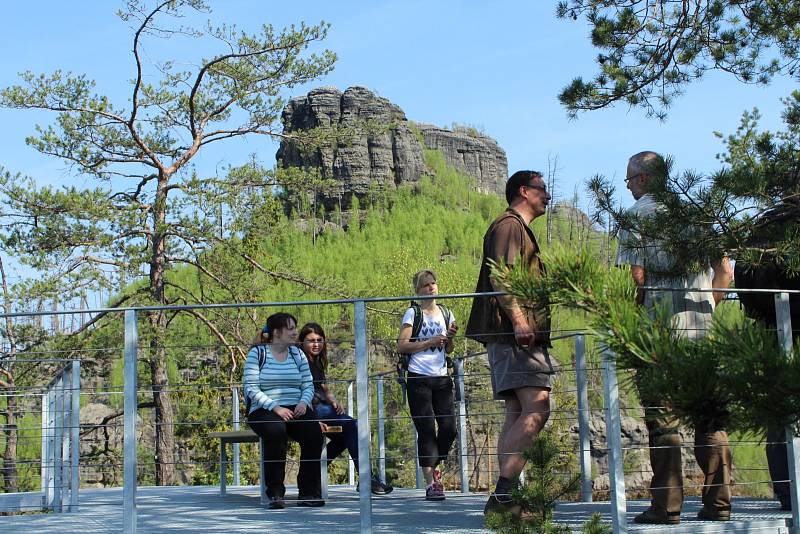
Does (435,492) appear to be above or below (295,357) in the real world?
below

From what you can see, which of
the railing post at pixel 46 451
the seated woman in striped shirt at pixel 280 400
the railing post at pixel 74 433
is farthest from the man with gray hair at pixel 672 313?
the railing post at pixel 46 451

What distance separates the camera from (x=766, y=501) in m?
6.81

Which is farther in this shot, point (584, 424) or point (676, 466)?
point (584, 424)

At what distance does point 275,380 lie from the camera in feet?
21.5

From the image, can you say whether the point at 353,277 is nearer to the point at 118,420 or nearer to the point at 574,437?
the point at 574,437

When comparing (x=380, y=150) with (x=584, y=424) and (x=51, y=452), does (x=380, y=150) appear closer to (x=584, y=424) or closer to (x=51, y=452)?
(x=51, y=452)

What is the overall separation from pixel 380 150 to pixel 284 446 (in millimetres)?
65086

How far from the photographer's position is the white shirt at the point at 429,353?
22.6ft

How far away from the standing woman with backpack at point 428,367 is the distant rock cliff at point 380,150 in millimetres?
56997

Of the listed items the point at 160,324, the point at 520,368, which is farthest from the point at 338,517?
the point at 160,324

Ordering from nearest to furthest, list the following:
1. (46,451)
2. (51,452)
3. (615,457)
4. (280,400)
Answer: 1. (615,457)
2. (280,400)
3. (51,452)
4. (46,451)

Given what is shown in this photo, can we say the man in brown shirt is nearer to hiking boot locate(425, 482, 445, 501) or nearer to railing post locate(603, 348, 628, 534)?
railing post locate(603, 348, 628, 534)

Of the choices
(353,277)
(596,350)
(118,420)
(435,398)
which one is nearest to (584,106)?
(435,398)

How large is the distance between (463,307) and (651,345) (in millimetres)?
33113
